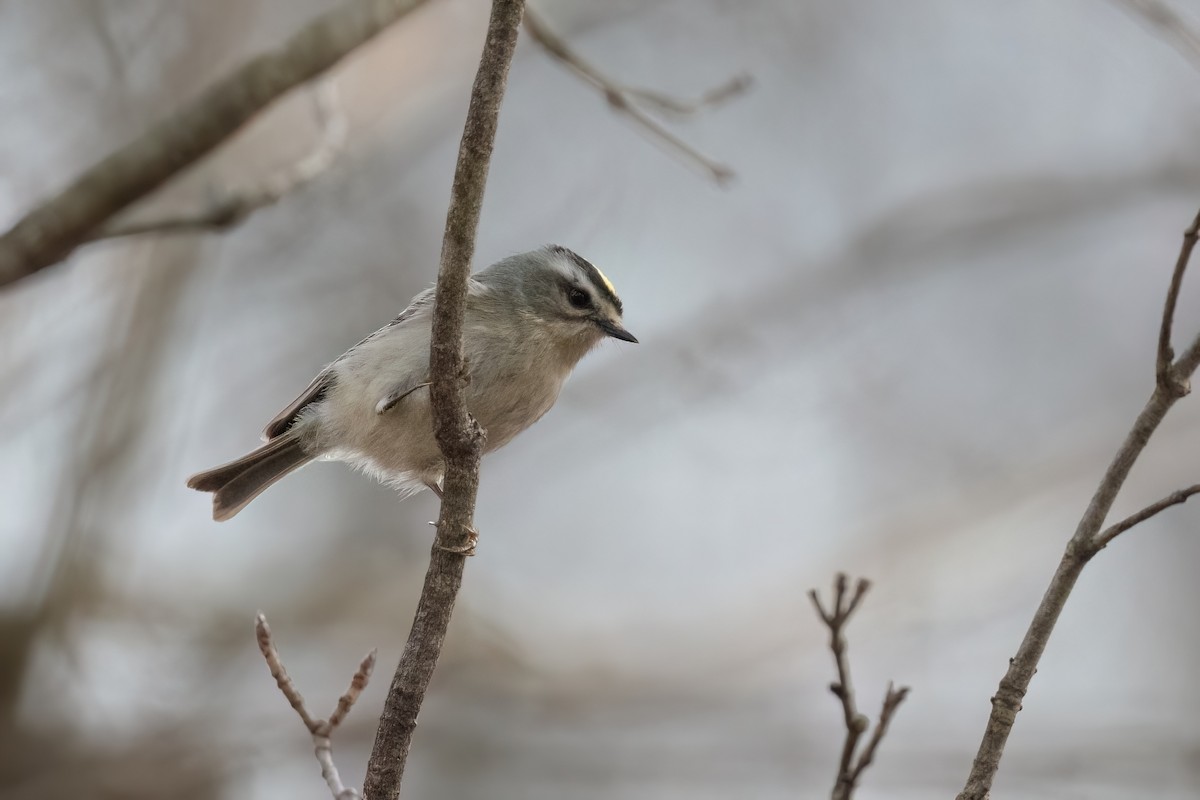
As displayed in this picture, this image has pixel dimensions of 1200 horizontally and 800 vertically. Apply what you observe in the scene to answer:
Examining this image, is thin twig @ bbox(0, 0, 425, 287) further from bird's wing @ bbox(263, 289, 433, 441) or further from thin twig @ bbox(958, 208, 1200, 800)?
thin twig @ bbox(958, 208, 1200, 800)

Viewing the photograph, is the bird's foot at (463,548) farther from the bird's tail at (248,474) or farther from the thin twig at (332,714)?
the bird's tail at (248,474)

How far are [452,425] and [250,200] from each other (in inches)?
41.4

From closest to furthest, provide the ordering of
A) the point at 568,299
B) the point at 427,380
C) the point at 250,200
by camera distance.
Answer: the point at 250,200, the point at 427,380, the point at 568,299

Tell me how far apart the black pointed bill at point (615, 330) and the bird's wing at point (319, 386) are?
675 mm

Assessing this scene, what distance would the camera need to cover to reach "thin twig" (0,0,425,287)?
2822mm

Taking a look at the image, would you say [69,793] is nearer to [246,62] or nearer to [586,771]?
[586,771]

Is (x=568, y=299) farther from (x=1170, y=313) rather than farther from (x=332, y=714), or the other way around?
(x=1170, y=313)

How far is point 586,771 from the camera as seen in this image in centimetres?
780

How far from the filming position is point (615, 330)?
4.39 metres

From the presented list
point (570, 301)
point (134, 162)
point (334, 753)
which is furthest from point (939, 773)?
point (134, 162)

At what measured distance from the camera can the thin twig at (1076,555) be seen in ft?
6.41

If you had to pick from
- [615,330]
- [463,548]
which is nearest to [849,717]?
[463,548]

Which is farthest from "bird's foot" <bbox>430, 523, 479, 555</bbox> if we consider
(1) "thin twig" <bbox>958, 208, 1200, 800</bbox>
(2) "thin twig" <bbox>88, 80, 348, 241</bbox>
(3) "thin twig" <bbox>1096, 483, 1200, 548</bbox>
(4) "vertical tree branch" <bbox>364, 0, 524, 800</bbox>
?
(3) "thin twig" <bbox>1096, 483, 1200, 548</bbox>

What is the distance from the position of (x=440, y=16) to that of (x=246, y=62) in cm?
513
